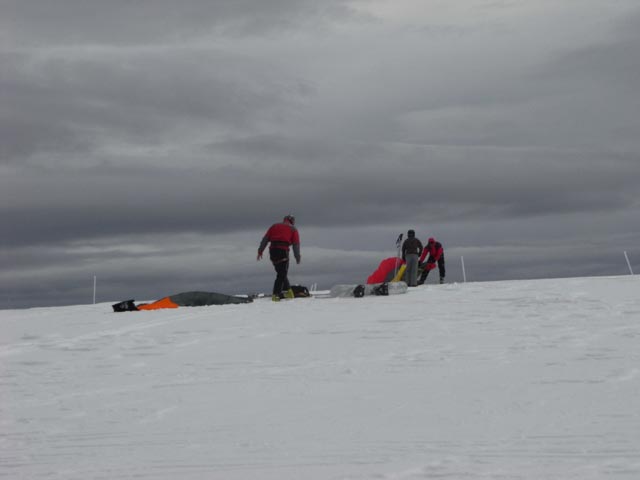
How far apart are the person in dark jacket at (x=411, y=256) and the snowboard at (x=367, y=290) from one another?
13.0 feet

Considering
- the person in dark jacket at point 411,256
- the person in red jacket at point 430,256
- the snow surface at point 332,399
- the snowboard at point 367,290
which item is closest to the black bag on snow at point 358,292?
the snowboard at point 367,290

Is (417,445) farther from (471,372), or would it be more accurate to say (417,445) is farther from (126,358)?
(126,358)

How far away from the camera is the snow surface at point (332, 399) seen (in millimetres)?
4121

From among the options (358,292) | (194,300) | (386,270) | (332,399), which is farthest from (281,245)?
(332,399)

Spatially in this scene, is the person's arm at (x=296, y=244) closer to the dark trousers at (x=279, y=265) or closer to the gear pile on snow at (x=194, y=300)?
the dark trousers at (x=279, y=265)

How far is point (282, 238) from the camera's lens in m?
15.6

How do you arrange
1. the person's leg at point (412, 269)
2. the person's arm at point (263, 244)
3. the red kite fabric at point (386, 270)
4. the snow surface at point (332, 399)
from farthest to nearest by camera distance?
the person's leg at point (412, 269) → the red kite fabric at point (386, 270) → the person's arm at point (263, 244) → the snow surface at point (332, 399)

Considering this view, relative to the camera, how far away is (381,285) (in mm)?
15953

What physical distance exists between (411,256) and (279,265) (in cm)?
560

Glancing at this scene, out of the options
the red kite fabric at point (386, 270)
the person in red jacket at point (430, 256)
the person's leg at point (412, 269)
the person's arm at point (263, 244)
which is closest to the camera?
the person's arm at point (263, 244)

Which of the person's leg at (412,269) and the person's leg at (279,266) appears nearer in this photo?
the person's leg at (279,266)

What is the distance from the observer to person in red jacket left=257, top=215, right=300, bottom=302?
15594 mm

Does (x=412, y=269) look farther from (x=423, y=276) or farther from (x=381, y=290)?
(x=381, y=290)

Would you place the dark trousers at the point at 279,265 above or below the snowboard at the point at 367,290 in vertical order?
above
